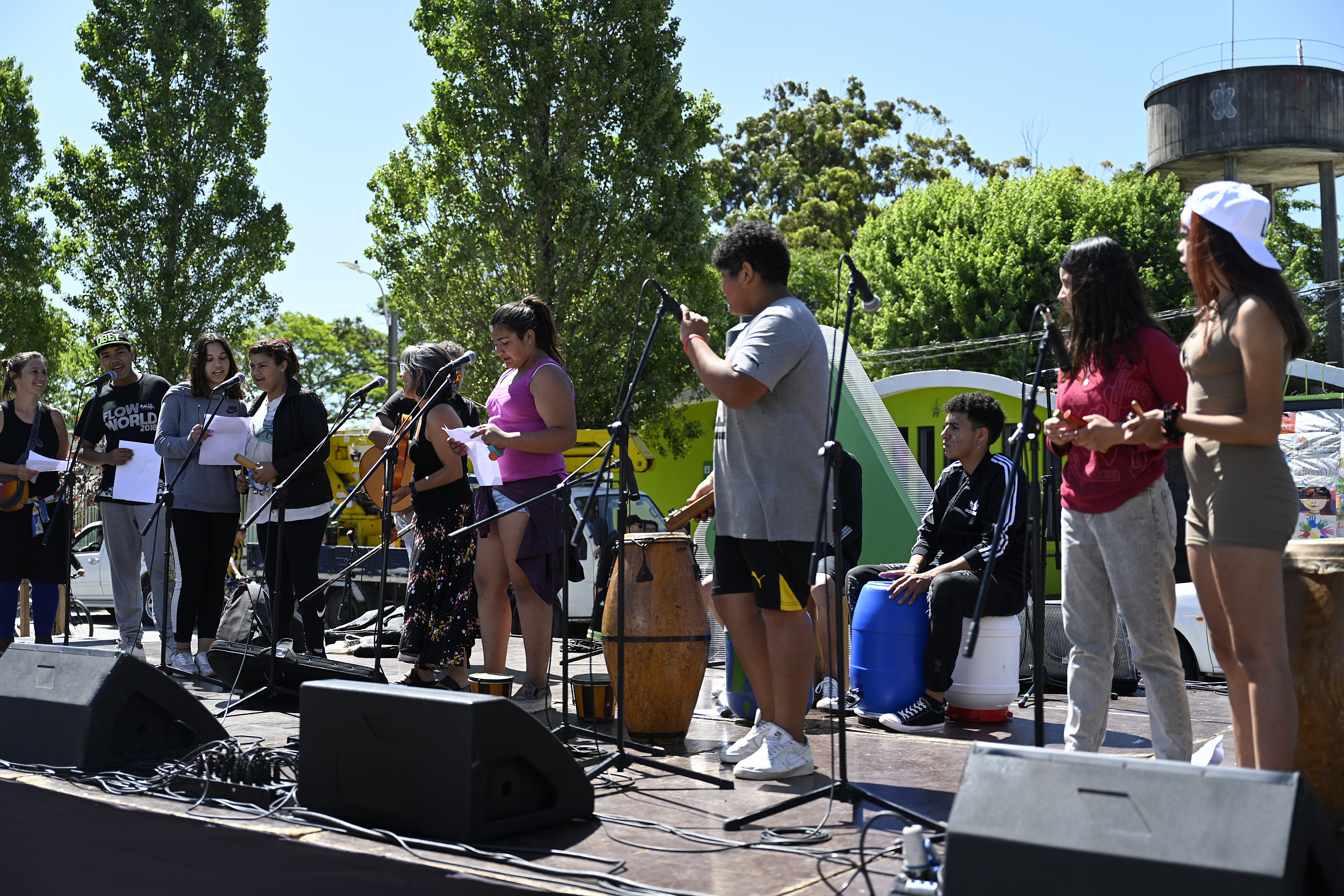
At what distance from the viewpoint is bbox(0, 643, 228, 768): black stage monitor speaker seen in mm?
3760

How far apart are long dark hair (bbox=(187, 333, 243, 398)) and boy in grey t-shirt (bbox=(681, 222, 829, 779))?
352cm

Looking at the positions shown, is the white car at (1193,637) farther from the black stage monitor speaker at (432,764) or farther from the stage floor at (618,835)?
the black stage monitor speaker at (432,764)

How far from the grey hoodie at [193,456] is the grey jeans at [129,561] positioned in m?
0.30

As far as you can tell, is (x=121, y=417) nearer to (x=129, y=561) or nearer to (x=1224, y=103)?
(x=129, y=561)

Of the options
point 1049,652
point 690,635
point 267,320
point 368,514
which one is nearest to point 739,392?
point 690,635

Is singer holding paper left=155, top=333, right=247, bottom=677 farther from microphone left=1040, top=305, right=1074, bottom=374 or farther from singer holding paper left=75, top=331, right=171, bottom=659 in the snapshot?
microphone left=1040, top=305, right=1074, bottom=374

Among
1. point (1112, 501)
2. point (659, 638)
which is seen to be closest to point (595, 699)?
point (659, 638)

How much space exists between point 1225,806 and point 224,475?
A: 555 centimetres

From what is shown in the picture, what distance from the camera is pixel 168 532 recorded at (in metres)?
5.99

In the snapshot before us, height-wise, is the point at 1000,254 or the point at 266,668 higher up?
the point at 1000,254

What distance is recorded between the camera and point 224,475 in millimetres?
6180

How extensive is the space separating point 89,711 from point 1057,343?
11.2 feet

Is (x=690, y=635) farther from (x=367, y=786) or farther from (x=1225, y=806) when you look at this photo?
(x=1225, y=806)

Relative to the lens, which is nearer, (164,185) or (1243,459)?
(1243,459)
